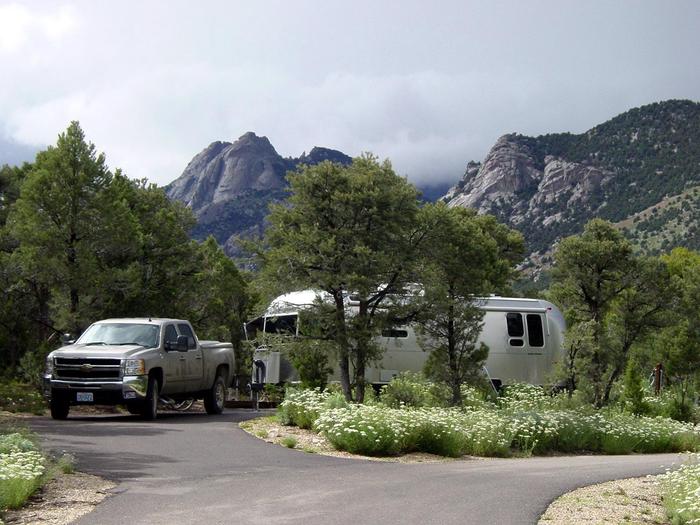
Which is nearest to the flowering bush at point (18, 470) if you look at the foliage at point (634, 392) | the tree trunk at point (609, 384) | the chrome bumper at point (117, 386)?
the chrome bumper at point (117, 386)

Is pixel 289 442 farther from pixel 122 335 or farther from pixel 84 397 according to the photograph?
pixel 122 335

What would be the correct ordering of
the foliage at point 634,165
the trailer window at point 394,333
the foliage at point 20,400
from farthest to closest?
the foliage at point 634,165
the foliage at point 20,400
the trailer window at point 394,333

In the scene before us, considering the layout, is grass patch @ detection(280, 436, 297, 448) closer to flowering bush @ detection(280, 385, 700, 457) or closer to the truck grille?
flowering bush @ detection(280, 385, 700, 457)

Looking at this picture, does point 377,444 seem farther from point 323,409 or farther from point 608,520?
point 608,520

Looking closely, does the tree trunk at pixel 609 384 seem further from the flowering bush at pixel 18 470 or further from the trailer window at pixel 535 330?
the flowering bush at pixel 18 470

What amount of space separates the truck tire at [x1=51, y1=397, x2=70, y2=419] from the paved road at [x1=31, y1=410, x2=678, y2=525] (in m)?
2.39

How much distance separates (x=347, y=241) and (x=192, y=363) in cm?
438

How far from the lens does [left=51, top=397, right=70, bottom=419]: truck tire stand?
1744cm

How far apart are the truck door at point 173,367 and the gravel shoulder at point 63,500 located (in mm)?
8185

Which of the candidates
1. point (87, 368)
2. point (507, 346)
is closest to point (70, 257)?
point (87, 368)

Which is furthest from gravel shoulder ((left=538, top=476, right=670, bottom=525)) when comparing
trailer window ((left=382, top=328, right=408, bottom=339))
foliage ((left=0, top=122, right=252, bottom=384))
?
foliage ((left=0, top=122, right=252, bottom=384))

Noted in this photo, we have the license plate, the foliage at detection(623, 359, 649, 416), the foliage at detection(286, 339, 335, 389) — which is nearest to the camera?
the license plate

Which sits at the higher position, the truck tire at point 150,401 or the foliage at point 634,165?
the foliage at point 634,165

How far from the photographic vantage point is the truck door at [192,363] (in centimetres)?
1902
